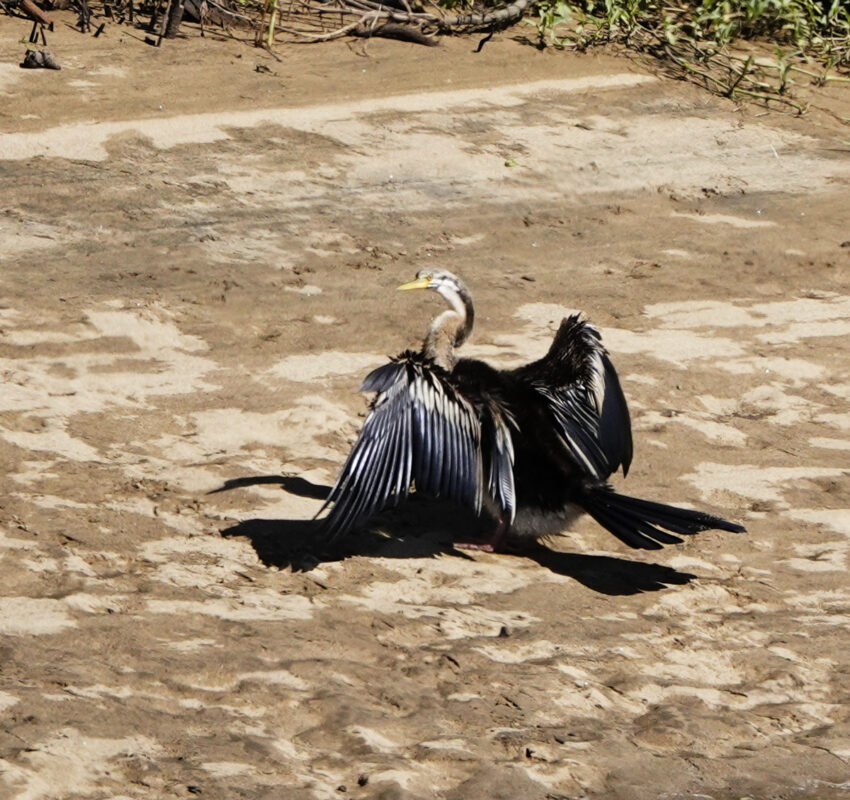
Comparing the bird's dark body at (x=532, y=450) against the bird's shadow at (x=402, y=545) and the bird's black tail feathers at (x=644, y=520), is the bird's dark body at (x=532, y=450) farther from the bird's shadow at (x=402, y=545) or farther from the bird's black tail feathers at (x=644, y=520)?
the bird's shadow at (x=402, y=545)

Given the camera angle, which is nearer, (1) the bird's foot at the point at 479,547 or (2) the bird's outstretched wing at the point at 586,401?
(2) the bird's outstretched wing at the point at 586,401

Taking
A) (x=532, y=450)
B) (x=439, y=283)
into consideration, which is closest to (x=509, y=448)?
(x=532, y=450)

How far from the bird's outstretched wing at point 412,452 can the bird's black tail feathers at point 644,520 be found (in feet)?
1.24

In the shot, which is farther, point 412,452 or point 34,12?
point 34,12

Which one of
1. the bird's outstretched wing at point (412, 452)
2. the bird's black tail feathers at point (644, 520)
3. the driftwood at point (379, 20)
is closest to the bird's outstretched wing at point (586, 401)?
the bird's black tail feathers at point (644, 520)

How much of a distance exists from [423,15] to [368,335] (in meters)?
4.51

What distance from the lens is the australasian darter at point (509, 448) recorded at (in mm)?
5441

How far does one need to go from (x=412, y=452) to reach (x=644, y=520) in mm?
924

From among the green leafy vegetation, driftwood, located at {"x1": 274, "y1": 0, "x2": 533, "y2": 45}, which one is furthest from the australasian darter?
the green leafy vegetation

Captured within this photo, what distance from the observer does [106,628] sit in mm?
4973

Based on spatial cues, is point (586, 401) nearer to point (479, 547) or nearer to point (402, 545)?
point (479, 547)

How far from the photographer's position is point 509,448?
5.65 metres

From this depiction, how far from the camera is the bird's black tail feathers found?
560cm

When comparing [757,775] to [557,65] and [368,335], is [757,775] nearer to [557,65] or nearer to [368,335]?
→ [368,335]
